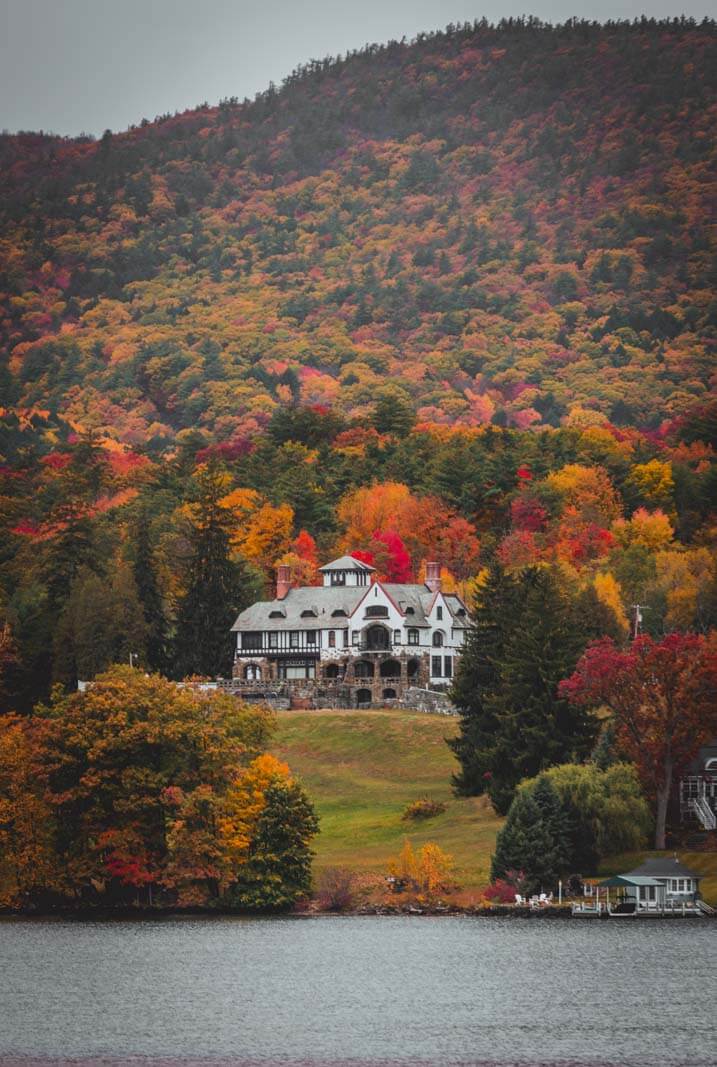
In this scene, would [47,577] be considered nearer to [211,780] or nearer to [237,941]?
[211,780]

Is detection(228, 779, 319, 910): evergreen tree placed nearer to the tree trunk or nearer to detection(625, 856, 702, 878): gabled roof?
detection(625, 856, 702, 878): gabled roof

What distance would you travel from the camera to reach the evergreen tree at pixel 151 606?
16988cm

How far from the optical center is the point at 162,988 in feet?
295

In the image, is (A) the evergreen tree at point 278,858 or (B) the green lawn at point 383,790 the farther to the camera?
(B) the green lawn at point 383,790

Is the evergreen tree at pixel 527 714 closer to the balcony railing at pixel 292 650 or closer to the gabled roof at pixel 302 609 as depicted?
the balcony railing at pixel 292 650

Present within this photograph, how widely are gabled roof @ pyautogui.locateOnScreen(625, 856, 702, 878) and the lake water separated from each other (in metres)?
3.00

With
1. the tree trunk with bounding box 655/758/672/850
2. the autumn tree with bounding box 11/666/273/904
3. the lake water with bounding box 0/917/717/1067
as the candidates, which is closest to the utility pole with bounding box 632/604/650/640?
the tree trunk with bounding box 655/758/672/850

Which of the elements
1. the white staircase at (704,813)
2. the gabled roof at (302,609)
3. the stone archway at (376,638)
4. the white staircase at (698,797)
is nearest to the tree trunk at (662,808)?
the white staircase at (704,813)

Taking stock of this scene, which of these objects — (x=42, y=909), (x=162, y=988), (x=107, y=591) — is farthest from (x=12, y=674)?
(x=162, y=988)

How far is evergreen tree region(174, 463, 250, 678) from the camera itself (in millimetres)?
169500

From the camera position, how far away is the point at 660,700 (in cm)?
11500

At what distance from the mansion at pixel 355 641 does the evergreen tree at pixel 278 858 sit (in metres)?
49.4

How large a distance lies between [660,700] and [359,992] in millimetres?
32272

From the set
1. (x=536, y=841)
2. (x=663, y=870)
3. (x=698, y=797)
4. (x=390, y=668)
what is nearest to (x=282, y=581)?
(x=390, y=668)
